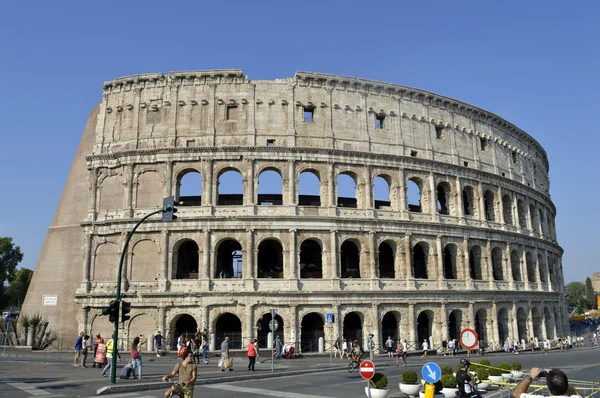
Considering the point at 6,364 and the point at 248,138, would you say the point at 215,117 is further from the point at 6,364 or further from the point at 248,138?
the point at 6,364

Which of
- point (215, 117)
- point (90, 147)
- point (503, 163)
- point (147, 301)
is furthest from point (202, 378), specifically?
point (503, 163)

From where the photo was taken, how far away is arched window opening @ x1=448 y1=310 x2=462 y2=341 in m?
34.8

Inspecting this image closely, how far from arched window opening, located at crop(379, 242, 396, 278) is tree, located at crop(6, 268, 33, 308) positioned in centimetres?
5663

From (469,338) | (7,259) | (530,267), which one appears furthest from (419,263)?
(7,259)

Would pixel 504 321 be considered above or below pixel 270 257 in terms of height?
below

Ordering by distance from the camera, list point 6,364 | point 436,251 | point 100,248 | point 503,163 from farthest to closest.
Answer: point 503,163, point 436,251, point 100,248, point 6,364

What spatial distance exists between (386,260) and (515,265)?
1179 cm

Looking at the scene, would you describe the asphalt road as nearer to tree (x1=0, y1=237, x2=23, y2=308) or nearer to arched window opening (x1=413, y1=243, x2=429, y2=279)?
arched window opening (x1=413, y1=243, x2=429, y2=279)

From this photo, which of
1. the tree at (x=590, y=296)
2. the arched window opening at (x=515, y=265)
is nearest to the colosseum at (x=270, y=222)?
the arched window opening at (x=515, y=265)

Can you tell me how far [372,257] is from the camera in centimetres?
3222

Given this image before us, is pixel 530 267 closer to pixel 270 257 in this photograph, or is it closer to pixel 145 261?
pixel 270 257

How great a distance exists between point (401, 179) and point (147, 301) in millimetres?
18472

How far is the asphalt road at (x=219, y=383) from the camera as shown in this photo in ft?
49.8

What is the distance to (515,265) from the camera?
133ft
